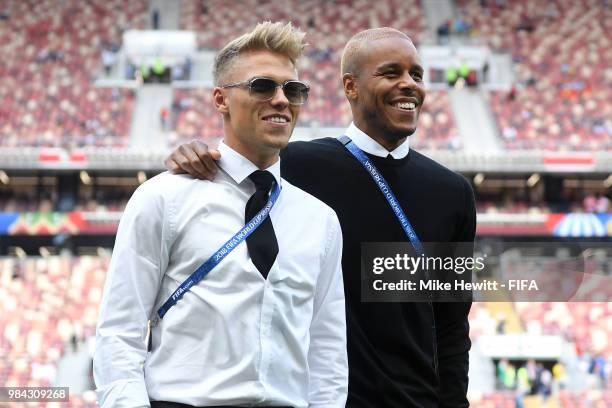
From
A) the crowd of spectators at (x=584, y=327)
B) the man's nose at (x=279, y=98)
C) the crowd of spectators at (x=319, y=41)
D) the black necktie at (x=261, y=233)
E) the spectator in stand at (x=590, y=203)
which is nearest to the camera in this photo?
the black necktie at (x=261, y=233)

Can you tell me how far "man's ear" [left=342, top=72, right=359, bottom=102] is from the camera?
3.31 meters

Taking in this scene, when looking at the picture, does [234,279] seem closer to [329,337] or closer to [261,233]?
[261,233]

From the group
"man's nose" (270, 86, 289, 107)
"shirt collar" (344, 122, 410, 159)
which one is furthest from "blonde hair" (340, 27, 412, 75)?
"man's nose" (270, 86, 289, 107)

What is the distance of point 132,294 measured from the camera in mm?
2330

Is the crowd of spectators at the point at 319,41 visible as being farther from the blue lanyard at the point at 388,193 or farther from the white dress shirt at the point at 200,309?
the white dress shirt at the point at 200,309

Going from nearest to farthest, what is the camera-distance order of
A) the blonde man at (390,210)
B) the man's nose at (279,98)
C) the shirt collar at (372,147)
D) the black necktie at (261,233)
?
the black necktie at (261,233), the man's nose at (279,98), the blonde man at (390,210), the shirt collar at (372,147)

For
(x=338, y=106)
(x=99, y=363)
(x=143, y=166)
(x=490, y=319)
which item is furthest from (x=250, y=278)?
(x=338, y=106)

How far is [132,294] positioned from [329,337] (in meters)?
0.54

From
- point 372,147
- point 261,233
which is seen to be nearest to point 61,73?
point 372,147

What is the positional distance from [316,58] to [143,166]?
7.36 meters

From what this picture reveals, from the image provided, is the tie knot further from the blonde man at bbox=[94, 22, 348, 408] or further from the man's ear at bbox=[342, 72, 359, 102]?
the man's ear at bbox=[342, 72, 359, 102]

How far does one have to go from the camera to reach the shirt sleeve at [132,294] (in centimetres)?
226

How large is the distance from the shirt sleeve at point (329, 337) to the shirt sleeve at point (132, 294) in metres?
0.44

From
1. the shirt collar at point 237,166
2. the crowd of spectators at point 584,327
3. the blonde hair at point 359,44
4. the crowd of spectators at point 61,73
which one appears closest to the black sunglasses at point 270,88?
the shirt collar at point 237,166
